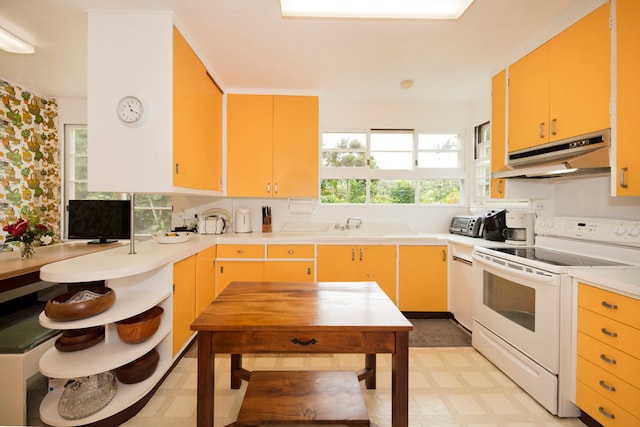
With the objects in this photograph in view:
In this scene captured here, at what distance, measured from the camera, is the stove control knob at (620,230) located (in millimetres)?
1848

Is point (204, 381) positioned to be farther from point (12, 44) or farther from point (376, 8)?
point (12, 44)

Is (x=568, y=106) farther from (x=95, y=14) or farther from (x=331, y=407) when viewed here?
(x=95, y=14)

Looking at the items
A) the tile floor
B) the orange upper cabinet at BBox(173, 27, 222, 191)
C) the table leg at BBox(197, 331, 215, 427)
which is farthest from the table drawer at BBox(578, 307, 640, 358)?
the orange upper cabinet at BBox(173, 27, 222, 191)

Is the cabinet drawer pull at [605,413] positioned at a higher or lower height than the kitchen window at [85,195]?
lower

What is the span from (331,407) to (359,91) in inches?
123

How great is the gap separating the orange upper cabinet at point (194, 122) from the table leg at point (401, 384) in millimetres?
1845

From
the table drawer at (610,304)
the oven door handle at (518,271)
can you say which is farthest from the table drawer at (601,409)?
the oven door handle at (518,271)

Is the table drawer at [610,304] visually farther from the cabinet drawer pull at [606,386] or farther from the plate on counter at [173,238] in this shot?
the plate on counter at [173,238]

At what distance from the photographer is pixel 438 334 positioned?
111 inches

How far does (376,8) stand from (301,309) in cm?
208

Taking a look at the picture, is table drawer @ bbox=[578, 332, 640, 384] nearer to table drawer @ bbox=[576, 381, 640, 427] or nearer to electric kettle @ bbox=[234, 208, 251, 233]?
table drawer @ bbox=[576, 381, 640, 427]

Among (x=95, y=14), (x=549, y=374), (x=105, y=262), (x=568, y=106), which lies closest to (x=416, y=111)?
(x=568, y=106)

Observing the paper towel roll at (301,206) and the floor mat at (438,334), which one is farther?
the paper towel roll at (301,206)

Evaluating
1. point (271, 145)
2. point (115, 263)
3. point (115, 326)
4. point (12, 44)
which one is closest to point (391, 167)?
point (271, 145)
